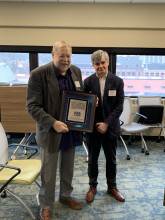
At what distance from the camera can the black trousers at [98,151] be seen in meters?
2.13

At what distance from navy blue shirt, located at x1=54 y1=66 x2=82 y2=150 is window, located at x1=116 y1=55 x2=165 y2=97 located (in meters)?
2.79

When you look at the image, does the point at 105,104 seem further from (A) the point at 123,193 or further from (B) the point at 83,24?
(B) the point at 83,24

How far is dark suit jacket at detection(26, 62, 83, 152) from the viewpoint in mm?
1644

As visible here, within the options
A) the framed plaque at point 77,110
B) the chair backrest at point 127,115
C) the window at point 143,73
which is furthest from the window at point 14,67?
the framed plaque at point 77,110

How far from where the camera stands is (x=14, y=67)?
4383mm

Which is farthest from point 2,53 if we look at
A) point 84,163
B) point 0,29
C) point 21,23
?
point 84,163

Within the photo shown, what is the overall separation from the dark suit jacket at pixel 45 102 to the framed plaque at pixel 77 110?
0.06m

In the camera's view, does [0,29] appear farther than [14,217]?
Yes

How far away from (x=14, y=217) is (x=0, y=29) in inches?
141

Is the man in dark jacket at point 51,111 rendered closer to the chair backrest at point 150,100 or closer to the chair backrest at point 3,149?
the chair backrest at point 3,149

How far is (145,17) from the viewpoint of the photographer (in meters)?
3.99

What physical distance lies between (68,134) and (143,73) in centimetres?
312

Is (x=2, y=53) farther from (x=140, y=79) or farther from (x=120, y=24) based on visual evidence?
(x=140, y=79)

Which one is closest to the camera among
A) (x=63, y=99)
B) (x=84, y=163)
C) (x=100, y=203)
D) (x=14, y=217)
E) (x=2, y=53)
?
(x=63, y=99)
